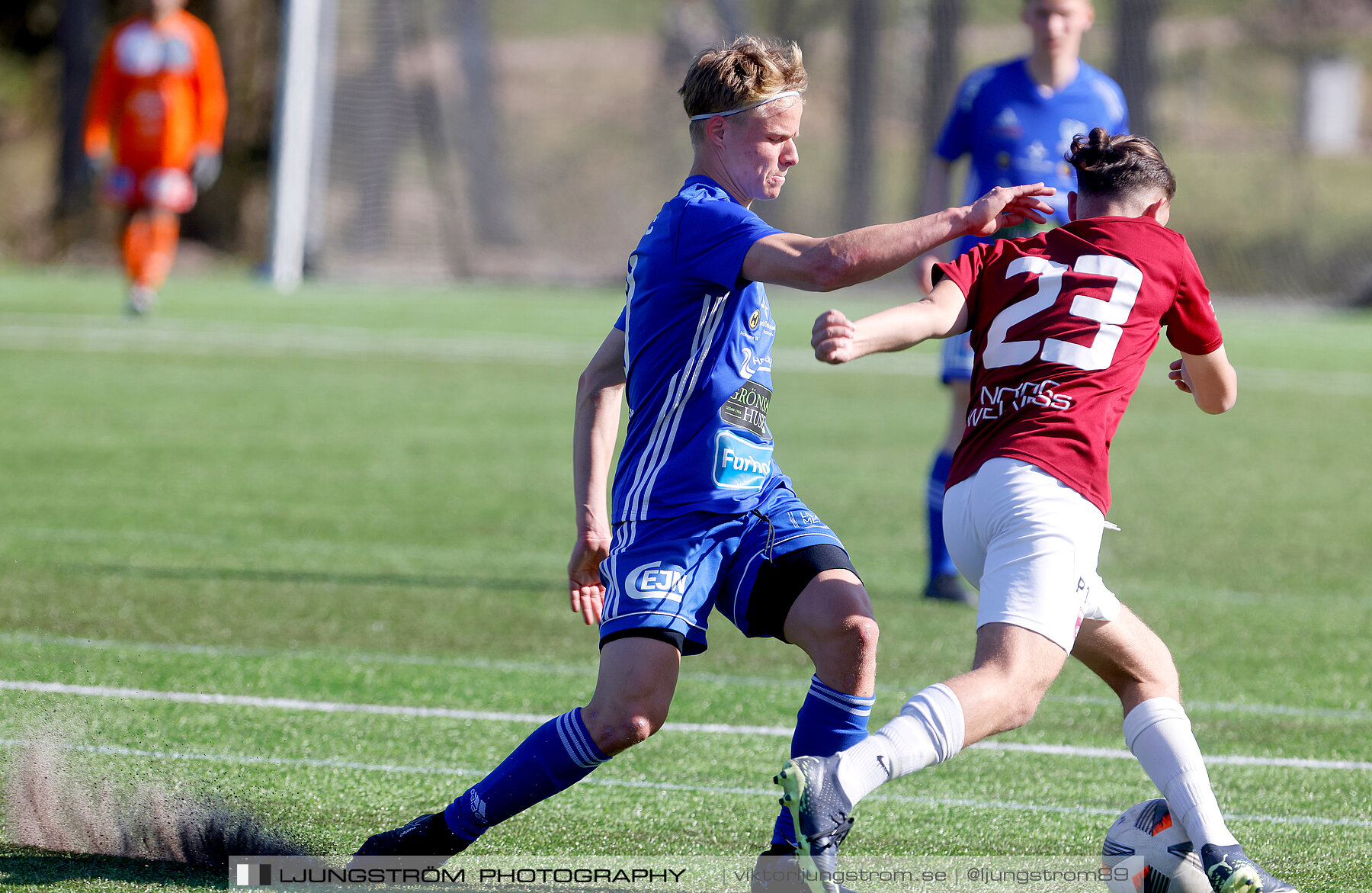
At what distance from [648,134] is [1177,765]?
18.3 m

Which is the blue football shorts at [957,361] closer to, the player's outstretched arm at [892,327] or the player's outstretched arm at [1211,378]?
the player's outstretched arm at [1211,378]

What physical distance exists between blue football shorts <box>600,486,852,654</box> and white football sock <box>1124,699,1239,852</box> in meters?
0.70

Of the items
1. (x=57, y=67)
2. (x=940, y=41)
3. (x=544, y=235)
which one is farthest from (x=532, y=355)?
(x=57, y=67)

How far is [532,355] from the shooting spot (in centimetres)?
1473

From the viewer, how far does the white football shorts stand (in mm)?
3062

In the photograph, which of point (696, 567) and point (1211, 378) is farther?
point (1211, 378)

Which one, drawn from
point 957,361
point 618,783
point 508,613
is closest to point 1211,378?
point 618,783

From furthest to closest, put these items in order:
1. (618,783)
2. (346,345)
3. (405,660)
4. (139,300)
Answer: (139,300), (346,345), (405,660), (618,783)

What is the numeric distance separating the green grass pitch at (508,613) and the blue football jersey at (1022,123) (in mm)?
1737

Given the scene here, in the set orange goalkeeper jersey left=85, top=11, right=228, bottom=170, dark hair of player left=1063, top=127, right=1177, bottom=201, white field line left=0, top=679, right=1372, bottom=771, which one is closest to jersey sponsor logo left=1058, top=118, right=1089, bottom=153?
white field line left=0, top=679, right=1372, bottom=771

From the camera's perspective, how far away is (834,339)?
2906 mm

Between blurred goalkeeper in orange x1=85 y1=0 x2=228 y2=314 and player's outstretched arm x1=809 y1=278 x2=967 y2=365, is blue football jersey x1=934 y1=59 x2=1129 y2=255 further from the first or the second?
blurred goalkeeper in orange x1=85 y1=0 x2=228 y2=314

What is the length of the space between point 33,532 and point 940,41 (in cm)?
1594

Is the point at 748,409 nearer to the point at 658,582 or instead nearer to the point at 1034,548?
the point at 658,582
